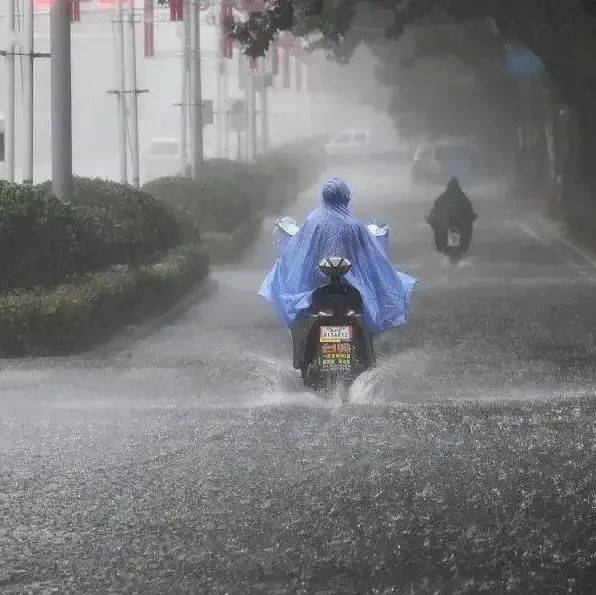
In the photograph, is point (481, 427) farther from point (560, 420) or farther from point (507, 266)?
point (507, 266)

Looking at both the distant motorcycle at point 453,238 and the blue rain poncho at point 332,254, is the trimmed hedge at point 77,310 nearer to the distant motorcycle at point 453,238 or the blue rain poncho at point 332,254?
the blue rain poncho at point 332,254

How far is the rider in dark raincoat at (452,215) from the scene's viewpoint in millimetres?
Answer: 26469

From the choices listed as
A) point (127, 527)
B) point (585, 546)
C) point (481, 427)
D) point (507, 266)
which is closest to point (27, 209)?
point (481, 427)

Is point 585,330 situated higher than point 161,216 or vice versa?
point 161,216

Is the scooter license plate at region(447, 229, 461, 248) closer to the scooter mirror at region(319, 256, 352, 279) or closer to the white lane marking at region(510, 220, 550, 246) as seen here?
the white lane marking at region(510, 220, 550, 246)

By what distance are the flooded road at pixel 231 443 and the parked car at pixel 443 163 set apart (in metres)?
40.0

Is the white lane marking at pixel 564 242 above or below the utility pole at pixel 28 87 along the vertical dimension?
below

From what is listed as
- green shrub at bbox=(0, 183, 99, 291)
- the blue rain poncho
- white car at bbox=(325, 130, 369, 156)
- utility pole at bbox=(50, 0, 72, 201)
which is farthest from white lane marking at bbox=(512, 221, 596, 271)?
white car at bbox=(325, 130, 369, 156)

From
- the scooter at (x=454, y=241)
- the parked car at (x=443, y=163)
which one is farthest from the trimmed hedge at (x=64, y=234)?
the parked car at (x=443, y=163)

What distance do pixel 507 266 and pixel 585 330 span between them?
→ 10302 millimetres

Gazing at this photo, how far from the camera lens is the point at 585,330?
55.0 feet

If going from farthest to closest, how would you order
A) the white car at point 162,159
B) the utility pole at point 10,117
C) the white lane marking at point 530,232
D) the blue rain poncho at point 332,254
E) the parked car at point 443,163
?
1. the white car at point 162,159
2. the parked car at point 443,163
3. the white lane marking at point 530,232
4. the utility pole at point 10,117
5. the blue rain poncho at point 332,254

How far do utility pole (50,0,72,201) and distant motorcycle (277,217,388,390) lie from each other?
7.20 meters

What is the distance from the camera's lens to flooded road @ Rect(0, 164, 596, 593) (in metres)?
6.66
